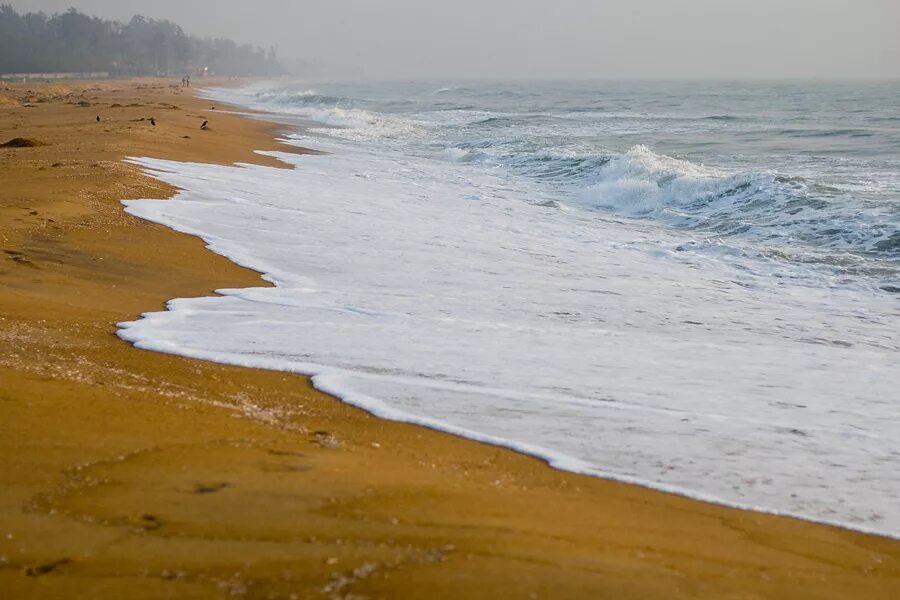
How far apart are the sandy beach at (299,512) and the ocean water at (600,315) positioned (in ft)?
1.29

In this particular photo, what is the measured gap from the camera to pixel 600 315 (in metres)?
6.83

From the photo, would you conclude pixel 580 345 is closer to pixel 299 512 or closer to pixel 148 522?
pixel 299 512

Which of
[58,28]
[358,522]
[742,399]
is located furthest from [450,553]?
[58,28]

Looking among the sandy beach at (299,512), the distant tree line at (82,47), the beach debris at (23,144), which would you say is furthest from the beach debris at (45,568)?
the distant tree line at (82,47)

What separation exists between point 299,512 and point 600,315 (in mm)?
4485

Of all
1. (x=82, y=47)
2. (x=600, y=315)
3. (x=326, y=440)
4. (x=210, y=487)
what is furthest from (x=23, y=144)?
(x=82, y=47)

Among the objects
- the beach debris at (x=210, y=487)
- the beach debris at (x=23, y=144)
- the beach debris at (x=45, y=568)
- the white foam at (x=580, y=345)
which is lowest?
the white foam at (x=580, y=345)

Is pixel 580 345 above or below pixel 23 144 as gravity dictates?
below

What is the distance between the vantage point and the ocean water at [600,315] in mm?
4254

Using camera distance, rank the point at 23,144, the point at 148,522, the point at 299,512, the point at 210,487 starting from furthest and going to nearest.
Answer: the point at 23,144 → the point at 210,487 → the point at 299,512 → the point at 148,522

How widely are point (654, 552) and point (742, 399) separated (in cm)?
235

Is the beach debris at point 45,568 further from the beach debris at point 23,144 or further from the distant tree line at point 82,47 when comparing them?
the distant tree line at point 82,47

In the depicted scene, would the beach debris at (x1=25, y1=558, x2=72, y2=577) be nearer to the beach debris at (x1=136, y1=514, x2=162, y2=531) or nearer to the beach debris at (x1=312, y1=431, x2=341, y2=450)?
the beach debris at (x1=136, y1=514, x2=162, y2=531)

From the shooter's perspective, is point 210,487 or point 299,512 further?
point 210,487
